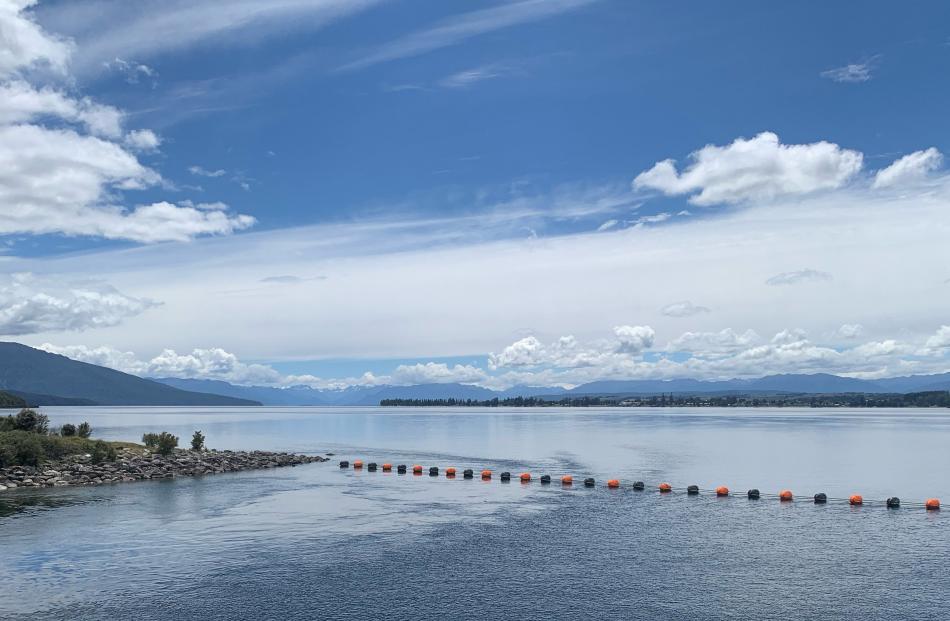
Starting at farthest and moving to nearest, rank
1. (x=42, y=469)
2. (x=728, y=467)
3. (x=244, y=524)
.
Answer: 1. (x=728, y=467)
2. (x=42, y=469)
3. (x=244, y=524)

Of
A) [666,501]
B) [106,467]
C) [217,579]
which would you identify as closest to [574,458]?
[666,501]

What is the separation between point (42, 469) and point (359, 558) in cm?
5408

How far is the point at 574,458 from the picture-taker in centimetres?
11856

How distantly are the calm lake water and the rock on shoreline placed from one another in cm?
465

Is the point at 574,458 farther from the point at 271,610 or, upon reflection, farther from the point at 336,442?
the point at 271,610

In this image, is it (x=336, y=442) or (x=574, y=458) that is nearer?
(x=574, y=458)

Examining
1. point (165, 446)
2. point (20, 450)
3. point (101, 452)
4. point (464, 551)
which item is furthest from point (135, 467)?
point (464, 551)

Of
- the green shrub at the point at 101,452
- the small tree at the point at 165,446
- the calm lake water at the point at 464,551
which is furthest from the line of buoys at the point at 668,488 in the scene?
the green shrub at the point at 101,452

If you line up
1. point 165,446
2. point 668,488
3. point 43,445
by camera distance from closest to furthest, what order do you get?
point 668,488
point 43,445
point 165,446

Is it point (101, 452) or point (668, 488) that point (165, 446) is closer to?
point (101, 452)

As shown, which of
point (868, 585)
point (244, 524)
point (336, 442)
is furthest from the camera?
point (336, 442)

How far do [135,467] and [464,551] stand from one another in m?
57.2

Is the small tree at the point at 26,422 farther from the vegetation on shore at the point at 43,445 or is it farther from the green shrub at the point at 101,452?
the green shrub at the point at 101,452

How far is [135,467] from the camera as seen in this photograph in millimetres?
89750
